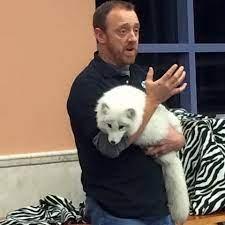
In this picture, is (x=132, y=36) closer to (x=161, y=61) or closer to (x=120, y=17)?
(x=120, y=17)

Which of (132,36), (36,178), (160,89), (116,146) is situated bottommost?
(36,178)

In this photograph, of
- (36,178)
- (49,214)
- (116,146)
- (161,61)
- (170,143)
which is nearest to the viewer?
(116,146)

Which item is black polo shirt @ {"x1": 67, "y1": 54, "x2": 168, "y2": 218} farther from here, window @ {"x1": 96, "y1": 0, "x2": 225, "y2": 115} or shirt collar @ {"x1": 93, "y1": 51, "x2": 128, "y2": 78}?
window @ {"x1": 96, "y1": 0, "x2": 225, "y2": 115}

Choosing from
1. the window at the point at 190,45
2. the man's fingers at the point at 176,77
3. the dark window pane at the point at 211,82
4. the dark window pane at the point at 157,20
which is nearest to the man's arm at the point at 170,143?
the man's fingers at the point at 176,77

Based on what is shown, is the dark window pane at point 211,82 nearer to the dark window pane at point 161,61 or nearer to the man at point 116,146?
the dark window pane at point 161,61

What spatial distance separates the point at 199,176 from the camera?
13.1ft

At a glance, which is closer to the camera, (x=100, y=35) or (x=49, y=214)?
(x=100, y=35)

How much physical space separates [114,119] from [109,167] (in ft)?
0.57

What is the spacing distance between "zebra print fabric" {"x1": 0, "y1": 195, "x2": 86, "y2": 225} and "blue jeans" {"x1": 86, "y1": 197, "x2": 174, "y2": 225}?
4.13 feet

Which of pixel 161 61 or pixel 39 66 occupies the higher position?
pixel 39 66

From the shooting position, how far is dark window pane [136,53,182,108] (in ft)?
15.7

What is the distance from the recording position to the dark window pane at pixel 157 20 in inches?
191

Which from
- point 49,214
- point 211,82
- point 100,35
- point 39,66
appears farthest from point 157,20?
point 100,35

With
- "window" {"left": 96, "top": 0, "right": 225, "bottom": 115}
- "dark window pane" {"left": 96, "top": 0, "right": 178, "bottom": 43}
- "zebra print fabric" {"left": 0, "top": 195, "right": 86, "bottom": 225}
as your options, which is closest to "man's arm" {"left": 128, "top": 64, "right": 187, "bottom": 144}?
"zebra print fabric" {"left": 0, "top": 195, "right": 86, "bottom": 225}
